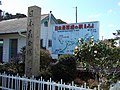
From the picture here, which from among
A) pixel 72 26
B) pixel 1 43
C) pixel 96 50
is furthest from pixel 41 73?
pixel 1 43

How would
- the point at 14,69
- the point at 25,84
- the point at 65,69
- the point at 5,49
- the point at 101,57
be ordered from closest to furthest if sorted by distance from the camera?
the point at 101,57, the point at 25,84, the point at 65,69, the point at 14,69, the point at 5,49

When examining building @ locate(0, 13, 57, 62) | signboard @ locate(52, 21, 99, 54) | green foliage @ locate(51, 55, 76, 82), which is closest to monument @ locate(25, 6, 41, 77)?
green foliage @ locate(51, 55, 76, 82)

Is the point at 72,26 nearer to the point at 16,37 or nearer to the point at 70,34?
the point at 70,34

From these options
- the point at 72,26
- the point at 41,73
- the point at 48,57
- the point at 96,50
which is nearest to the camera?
the point at 96,50

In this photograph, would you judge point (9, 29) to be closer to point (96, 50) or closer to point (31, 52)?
point (31, 52)

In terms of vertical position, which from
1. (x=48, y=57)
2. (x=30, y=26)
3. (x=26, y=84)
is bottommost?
(x=26, y=84)

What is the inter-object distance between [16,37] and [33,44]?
32.1ft

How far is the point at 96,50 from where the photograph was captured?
8.78 metres

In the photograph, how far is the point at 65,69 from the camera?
10.7 m

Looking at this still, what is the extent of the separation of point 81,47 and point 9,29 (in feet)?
39.6

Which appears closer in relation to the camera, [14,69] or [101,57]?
[101,57]

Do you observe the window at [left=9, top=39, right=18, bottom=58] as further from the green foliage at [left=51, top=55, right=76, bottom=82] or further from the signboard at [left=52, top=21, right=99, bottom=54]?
the green foliage at [left=51, top=55, right=76, bottom=82]

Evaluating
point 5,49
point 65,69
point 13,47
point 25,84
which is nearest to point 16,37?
point 13,47

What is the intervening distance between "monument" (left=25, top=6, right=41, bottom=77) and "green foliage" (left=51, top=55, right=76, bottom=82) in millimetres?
755
